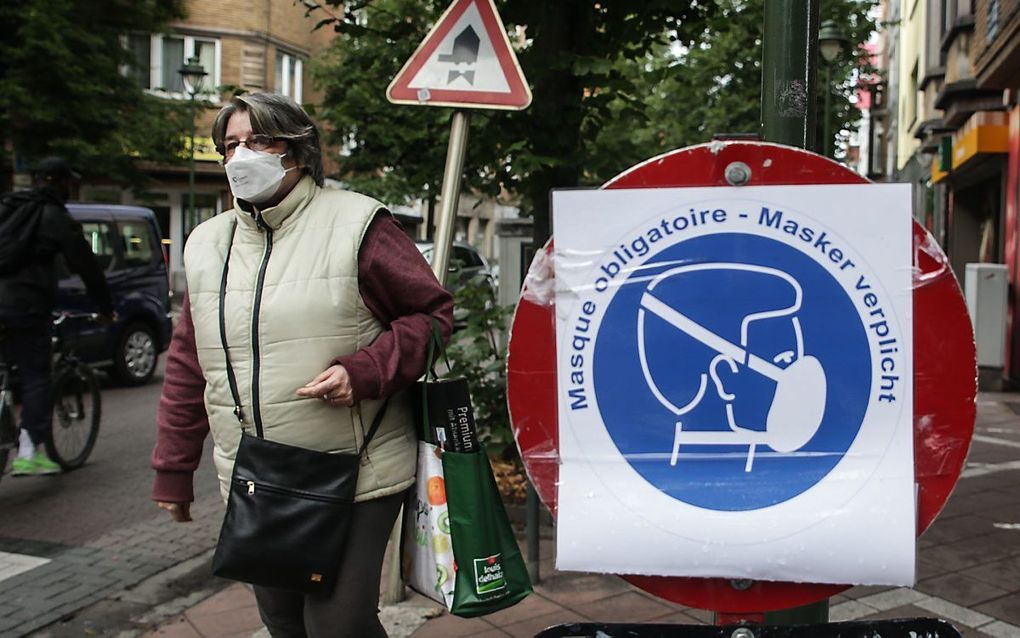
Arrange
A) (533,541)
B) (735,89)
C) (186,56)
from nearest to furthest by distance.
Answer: (533,541) → (735,89) → (186,56)

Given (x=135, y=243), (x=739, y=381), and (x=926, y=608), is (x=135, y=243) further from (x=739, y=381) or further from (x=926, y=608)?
(x=739, y=381)

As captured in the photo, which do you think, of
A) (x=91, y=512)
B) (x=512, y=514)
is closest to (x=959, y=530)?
(x=512, y=514)

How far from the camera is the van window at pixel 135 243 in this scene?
36.8ft

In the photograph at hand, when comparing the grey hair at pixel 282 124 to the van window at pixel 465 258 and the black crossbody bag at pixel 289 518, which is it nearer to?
the black crossbody bag at pixel 289 518

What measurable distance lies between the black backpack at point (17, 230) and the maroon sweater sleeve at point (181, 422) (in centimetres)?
392

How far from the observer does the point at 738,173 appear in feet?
5.55

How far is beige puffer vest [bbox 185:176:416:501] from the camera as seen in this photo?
235 cm

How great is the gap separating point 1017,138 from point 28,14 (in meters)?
14.6

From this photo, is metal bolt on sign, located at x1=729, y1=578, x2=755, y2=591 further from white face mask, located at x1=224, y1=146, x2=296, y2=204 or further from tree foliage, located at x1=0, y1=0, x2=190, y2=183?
tree foliage, located at x1=0, y1=0, x2=190, y2=183

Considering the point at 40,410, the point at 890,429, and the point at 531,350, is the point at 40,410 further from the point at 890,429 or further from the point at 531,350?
the point at 890,429

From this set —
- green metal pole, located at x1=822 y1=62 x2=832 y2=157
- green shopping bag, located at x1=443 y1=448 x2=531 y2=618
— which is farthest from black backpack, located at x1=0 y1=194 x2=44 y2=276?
green metal pole, located at x1=822 y1=62 x2=832 y2=157

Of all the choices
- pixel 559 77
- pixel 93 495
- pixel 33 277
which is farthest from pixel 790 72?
pixel 93 495

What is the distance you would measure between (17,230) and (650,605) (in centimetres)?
433

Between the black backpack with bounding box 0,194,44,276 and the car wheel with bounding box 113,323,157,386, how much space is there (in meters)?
5.13
